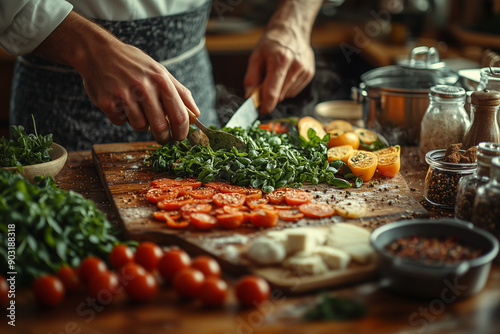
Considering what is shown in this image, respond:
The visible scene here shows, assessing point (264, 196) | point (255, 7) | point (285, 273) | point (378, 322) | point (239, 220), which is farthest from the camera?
point (255, 7)

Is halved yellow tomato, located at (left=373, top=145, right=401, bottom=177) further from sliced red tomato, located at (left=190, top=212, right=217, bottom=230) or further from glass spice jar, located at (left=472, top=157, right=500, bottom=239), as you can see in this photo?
sliced red tomato, located at (left=190, top=212, right=217, bottom=230)

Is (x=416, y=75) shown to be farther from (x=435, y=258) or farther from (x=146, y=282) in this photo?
(x=146, y=282)

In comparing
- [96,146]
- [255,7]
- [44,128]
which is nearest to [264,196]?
[96,146]

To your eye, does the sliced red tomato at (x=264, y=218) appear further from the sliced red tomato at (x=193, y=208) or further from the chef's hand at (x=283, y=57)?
the chef's hand at (x=283, y=57)

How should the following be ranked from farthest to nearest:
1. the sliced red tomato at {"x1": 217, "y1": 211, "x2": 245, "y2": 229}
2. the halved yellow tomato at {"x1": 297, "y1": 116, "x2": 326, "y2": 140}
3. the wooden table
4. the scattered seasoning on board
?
the halved yellow tomato at {"x1": 297, "y1": 116, "x2": 326, "y2": 140} → the sliced red tomato at {"x1": 217, "y1": 211, "x2": 245, "y2": 229} → the scattered seasoning on board → the wooden table

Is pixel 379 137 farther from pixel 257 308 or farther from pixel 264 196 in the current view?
pixel 257 308

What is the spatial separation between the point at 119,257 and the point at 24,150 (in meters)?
0.62

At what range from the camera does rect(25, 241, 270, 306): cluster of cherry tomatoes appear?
113cm

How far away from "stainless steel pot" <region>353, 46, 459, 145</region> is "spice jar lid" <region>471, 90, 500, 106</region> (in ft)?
1.32

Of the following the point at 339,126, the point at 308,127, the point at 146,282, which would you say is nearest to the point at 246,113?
the point at 308,127

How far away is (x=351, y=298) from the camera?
120cm

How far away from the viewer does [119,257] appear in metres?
1.25

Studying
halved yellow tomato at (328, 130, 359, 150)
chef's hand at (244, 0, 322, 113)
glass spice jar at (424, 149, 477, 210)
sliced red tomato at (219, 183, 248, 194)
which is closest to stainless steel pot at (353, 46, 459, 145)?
halved yellow tomato at (328, 130, 359, 150)

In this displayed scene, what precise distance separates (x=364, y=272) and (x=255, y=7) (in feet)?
12.9
